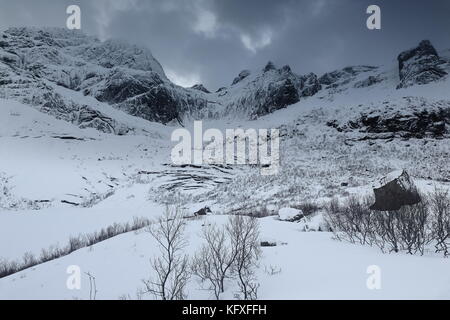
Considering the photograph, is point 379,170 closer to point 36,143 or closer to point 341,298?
point 341,298

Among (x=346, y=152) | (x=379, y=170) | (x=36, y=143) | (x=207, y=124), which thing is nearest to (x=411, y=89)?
(x=346, y=152)

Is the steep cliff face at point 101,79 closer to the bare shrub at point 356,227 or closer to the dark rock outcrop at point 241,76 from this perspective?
the dark rock outcrop at point 241,76

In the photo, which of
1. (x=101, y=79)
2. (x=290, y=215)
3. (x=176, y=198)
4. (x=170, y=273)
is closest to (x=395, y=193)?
(x=290, y=215)

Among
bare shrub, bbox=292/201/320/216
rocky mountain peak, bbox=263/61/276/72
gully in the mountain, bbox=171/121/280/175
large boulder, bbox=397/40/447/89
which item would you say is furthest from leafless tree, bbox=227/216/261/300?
rocky mountain peak, bbox=263/61/276/72

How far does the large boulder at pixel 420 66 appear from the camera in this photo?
8219 centimetres

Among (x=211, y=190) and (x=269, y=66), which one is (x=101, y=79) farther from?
(x=211, y=190)

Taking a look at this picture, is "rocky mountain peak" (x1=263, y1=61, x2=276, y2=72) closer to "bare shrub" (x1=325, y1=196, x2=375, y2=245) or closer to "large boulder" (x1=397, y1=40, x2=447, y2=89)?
"large boulder" (x1=397, y1=40, x2=447, y2=89)

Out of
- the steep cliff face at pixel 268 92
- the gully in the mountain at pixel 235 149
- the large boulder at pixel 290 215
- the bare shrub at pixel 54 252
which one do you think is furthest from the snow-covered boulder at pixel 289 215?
the steep cliff face at pixel 268 92

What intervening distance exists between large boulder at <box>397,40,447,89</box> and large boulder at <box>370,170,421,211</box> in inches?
3142

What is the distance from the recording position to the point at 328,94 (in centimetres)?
10338

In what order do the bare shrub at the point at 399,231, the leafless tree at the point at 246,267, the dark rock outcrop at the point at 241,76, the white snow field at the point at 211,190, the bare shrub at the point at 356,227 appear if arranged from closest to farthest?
the leafless tree at the point at 246,267 < the white snow field at the point at 211,190 < the bare shrub at the point at 399,231 < the bare shrub at the point at 356,227 < the dark rock outcrop at the point at 241,76

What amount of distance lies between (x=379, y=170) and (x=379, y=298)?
3615cm

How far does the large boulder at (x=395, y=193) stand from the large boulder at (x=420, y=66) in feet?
262

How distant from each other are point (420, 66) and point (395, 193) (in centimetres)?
8903
